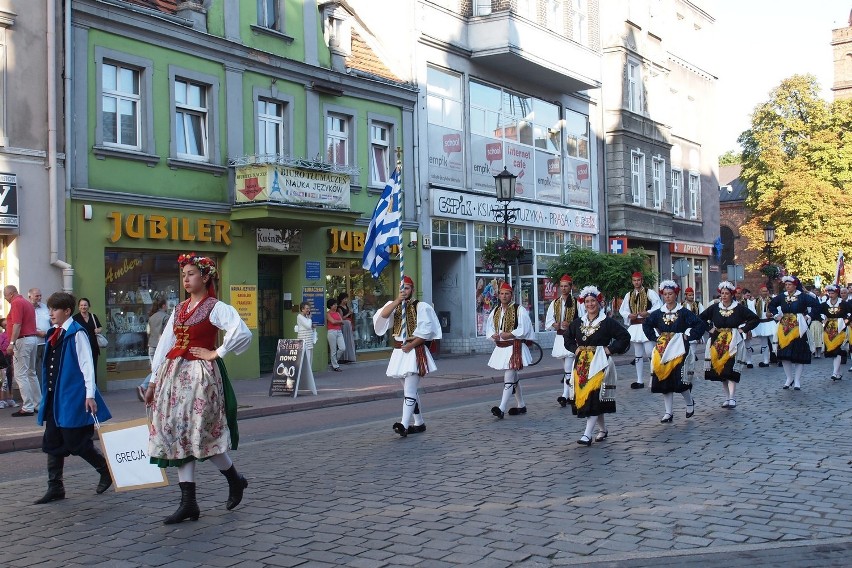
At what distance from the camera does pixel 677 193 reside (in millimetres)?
41906

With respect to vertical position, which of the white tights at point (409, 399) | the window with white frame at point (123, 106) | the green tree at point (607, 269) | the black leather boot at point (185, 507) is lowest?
the black leather boot at point (185, 507)

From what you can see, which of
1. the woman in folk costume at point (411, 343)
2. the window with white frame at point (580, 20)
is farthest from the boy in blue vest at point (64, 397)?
the window with white frame at point (580, 20)

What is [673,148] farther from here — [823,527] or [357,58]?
[823,527]

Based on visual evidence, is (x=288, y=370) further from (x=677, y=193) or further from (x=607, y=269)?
(x=677, y=193)

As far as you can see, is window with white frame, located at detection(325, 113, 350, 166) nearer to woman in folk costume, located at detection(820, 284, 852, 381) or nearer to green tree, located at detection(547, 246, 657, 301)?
green tree, located at detection(547, 246, 657, 301)

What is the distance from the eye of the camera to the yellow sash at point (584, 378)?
34.1 ft

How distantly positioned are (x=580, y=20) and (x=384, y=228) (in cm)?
1806

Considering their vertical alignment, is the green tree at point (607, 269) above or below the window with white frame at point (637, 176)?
below

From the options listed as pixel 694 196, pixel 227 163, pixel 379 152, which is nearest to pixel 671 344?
pixel 227 163

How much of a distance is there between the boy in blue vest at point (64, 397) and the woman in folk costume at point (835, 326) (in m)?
14.4

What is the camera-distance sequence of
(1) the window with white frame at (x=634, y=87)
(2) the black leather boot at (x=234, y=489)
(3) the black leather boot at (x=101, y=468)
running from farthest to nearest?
(1) the window with white frame at (x=634, y=87)
(3) the black leather boot at (x=101, y=468)
(2) the black leather boot at (x=234, y=489)

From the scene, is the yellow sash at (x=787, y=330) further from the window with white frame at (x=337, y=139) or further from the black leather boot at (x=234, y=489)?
the black leather boot at (x=234, y=489)

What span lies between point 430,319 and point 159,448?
5.25 m

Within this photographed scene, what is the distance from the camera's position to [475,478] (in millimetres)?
8539
